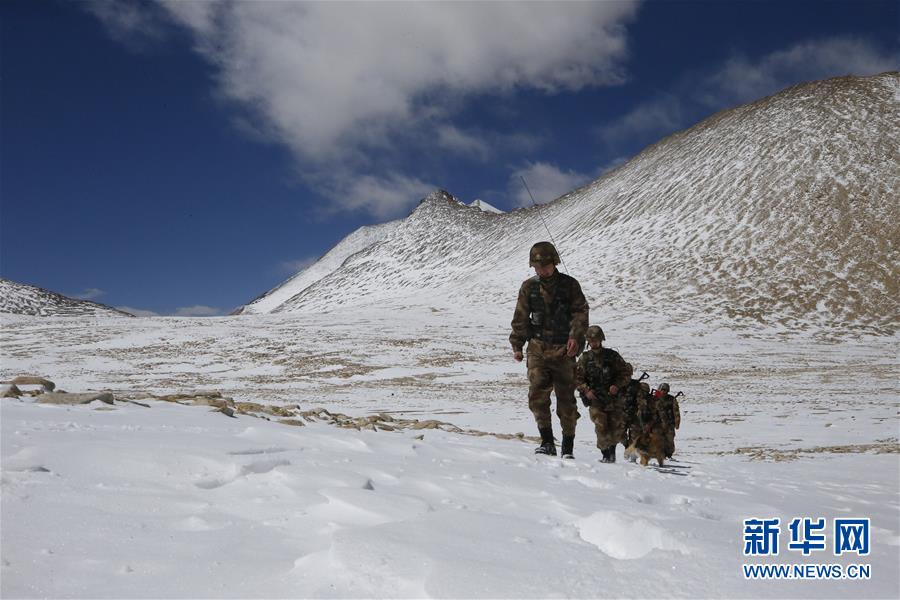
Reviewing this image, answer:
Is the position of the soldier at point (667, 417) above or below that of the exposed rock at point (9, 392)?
above

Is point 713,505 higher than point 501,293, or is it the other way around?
point 501,293

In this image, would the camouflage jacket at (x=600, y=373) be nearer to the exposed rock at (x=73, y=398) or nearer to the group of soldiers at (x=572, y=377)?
the group of soldiers at (x=572, y=377)

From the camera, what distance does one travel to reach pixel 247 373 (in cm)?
2567

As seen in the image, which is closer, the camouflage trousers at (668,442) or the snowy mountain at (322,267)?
the camouflage trousers at (668,442)

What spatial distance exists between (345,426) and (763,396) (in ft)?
47.9

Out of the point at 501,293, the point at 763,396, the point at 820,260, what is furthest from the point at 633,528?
the point at 820,260

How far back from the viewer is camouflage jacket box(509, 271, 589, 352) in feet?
23.0

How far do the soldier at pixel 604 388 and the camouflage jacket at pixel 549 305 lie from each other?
719 millimetres

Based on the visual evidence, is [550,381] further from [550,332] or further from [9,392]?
[9,392]

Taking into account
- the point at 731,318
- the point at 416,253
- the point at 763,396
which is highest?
the point at 416,253

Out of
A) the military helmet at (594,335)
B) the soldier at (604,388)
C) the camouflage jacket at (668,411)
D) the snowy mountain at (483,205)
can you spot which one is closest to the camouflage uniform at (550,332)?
the soldier at (604,388)

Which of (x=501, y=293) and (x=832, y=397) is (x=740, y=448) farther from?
(x=501, y=293)

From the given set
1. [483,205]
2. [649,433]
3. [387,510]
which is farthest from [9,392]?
[483,205]

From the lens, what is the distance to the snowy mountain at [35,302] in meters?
84.9
